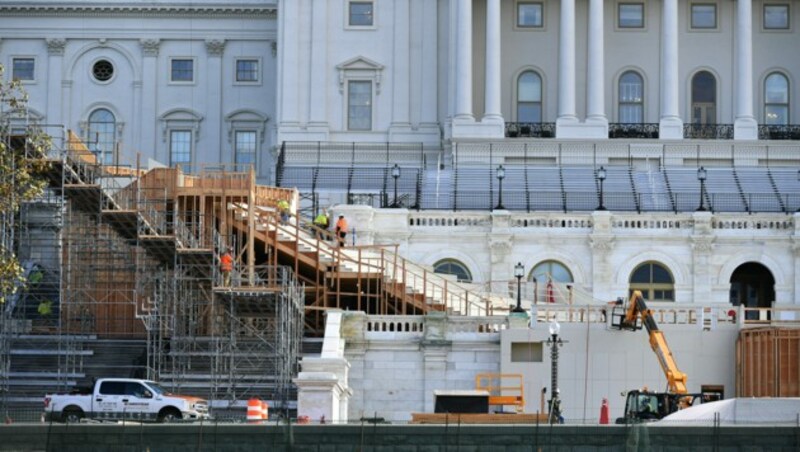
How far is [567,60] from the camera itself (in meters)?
106

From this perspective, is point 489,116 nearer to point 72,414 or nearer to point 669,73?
point 669,73

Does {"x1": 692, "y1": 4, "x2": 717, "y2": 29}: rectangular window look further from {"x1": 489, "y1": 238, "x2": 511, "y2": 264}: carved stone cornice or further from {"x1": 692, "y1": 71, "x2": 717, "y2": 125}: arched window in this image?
{"x1": 489, "y1": 238, "x2": 511, "y2": 264}: carved stone cornice

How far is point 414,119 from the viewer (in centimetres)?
10825

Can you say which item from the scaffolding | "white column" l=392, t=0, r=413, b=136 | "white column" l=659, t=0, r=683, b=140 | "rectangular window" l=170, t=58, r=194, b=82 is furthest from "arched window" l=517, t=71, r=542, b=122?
the scaffolding

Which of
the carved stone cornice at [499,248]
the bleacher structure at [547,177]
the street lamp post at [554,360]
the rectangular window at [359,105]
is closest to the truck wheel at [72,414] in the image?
the street lamp post at [554,360]

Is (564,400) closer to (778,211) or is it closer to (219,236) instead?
(219,236)

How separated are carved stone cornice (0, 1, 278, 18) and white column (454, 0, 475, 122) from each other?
43.0 ft

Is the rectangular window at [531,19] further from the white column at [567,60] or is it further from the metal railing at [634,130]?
the metal railing at [634,130]

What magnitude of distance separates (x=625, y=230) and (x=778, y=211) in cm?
880

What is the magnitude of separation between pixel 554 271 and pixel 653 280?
329 centimetres

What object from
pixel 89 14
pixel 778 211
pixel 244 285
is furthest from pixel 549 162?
pixel 244 285

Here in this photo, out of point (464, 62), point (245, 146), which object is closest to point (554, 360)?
point (464, 62)

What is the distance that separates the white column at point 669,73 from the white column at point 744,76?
2533 millimetres

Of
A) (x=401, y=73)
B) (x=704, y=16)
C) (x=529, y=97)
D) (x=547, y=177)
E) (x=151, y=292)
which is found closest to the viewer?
(x=151, y=292)
